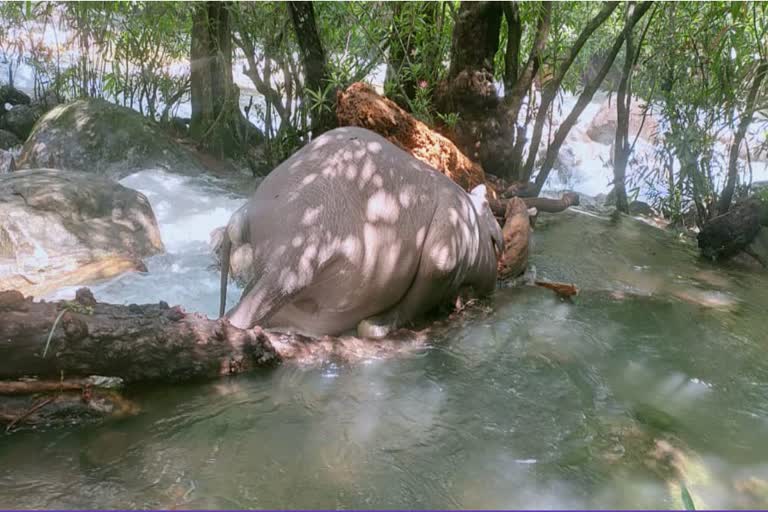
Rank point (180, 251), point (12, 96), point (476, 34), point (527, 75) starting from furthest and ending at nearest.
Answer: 1. point (12, 96)
2. point (527, 75)
3. point (476, 34)
4. point (180, 251)

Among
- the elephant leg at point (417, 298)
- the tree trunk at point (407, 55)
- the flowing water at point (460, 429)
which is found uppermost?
the tree trunk at point (407, 55)

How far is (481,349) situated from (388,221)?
812mm

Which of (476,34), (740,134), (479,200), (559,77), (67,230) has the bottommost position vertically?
(67,230)

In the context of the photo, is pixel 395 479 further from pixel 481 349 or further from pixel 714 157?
pixel 714 157

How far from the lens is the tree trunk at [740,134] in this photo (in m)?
5.63

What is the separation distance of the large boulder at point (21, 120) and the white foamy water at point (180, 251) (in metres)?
3.15

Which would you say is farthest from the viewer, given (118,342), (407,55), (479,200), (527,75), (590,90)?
(590,90)

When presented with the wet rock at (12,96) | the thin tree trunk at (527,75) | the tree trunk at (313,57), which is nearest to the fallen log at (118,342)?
the tree trunk at (313,57)

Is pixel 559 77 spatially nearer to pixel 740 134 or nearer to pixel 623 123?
pixel 623 123

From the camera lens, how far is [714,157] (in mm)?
6305

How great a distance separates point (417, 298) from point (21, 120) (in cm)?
709

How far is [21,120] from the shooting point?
27.5 feet

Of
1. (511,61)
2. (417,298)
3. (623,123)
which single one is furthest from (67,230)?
(623,123)

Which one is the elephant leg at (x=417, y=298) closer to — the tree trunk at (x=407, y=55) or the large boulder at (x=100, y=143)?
the tree trunk at (x=407, y=55)
